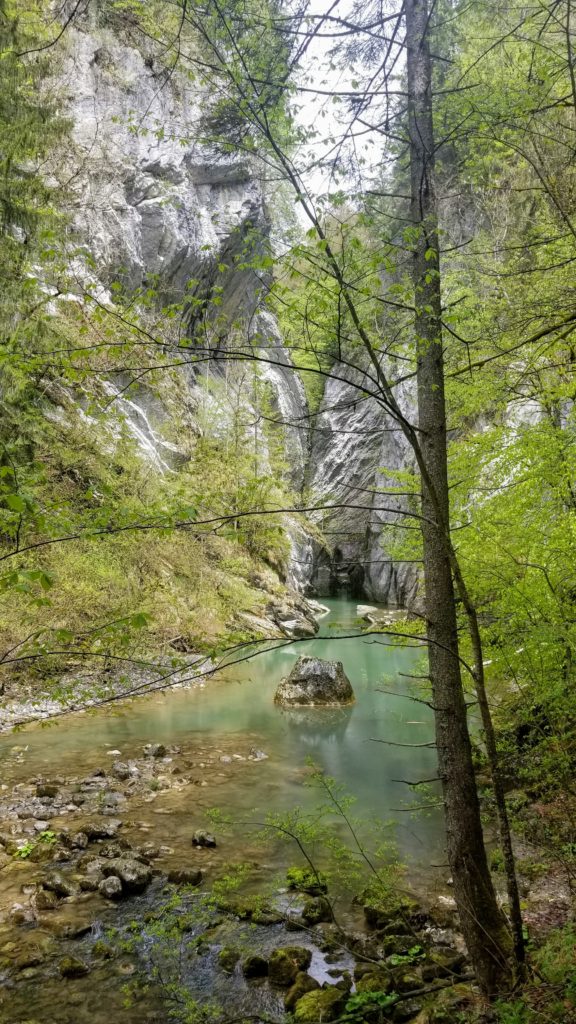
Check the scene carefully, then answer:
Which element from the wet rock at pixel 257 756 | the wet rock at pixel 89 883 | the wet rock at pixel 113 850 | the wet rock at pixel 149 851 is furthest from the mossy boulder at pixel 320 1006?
the wet rock at pixel 257 756

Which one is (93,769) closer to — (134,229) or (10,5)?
(10,5)

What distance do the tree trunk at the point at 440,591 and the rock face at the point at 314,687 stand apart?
931 cm

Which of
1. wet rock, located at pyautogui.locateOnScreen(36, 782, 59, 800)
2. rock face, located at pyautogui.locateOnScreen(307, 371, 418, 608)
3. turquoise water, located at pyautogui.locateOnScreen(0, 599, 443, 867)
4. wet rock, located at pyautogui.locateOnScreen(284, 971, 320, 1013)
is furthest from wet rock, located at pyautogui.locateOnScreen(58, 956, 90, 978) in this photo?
rock face, located at pyautogui.locateOnScreen(307, 371, 418, 608)

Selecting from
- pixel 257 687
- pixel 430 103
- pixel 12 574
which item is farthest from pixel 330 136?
pixel 257 687

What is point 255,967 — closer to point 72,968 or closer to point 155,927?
point 155,927

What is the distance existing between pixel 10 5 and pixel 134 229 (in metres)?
13.8

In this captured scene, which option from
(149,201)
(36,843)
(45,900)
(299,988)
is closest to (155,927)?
(45,900)

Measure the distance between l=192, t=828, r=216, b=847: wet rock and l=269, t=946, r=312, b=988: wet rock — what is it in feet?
6.41

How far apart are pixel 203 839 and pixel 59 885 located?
1573 millimetres

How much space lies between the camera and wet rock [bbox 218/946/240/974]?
171 inches

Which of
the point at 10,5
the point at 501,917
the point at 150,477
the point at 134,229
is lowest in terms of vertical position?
the point at 501,917

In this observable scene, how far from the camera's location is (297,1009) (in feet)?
12.5

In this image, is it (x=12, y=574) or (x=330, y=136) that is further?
(x=330, y=136)

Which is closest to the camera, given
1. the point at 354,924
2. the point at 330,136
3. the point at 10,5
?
the point at 330,136
